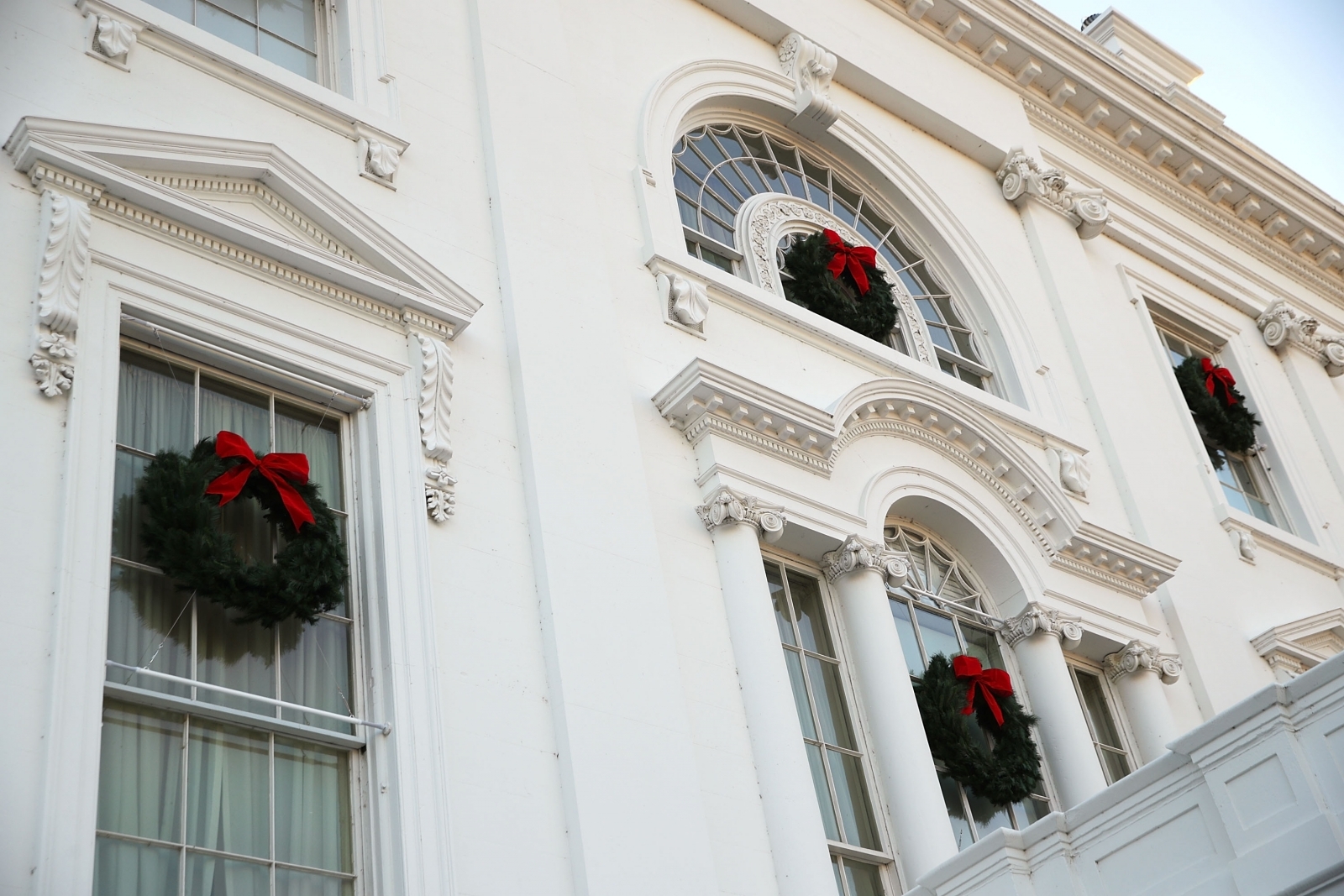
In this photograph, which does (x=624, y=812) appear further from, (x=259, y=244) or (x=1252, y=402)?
(x=1252, y=402)

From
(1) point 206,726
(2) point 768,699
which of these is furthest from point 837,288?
(1) point 206,726

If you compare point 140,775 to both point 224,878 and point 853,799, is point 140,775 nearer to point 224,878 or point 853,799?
point 224,878

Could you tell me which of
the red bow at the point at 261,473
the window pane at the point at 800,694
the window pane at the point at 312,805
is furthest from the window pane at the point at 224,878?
the window pane at the point at 800,694

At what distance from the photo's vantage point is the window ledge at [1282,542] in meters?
14.9

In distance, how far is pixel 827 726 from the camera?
33.6 feet

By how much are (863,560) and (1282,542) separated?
21.5 ft

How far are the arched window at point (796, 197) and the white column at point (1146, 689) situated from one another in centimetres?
304

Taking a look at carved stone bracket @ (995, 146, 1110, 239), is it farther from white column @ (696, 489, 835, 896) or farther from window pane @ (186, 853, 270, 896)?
window pane @ (186, 853, 270, 896)

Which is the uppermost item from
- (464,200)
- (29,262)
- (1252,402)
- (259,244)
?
(1252,402)

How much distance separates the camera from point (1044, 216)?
16188 millimetres

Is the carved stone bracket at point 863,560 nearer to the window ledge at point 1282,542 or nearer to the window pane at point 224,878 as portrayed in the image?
the window pane at point 224,878

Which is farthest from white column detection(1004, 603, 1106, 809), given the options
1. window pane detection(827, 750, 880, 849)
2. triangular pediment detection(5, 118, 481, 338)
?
triangular pediment detection(5, 118, 481, 338)

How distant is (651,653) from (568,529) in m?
0.88

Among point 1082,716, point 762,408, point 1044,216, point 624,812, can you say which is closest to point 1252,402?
point 1044,216
